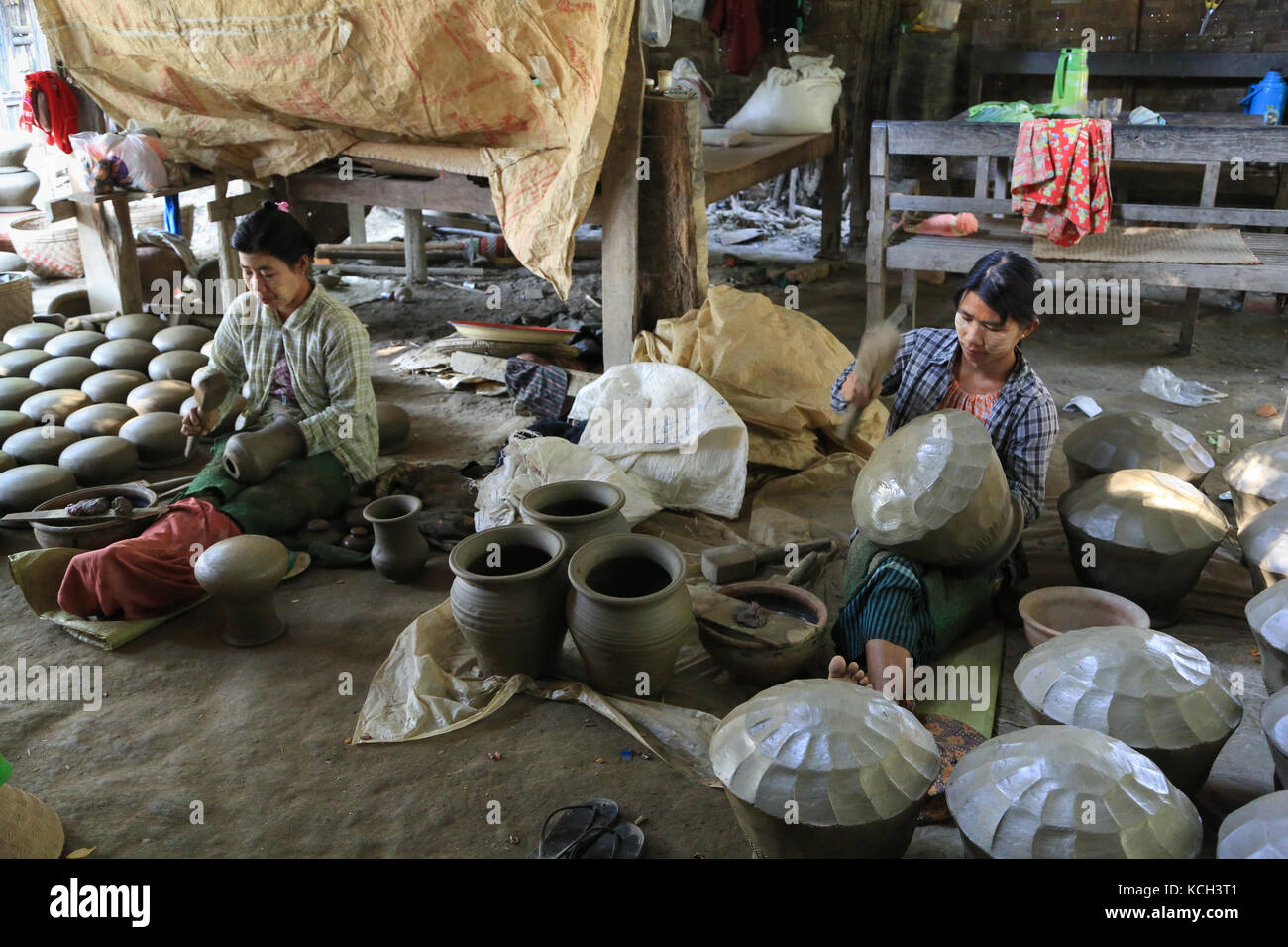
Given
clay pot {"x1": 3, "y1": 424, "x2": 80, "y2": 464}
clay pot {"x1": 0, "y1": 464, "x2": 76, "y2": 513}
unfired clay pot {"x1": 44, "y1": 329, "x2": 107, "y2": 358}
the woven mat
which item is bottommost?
clay pot {"x1": 0, "y1": 464, "x2": 76, "y2": 513}

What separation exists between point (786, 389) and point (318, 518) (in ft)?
7.21

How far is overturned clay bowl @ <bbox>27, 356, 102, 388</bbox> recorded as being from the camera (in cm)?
514

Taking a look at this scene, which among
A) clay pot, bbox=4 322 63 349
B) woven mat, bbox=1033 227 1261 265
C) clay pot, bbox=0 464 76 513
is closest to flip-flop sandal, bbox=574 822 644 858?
clay pot, bbox=0 464 76 513

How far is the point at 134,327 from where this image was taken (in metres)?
5.77

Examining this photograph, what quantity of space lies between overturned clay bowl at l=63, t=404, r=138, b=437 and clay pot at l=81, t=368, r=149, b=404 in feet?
0.68

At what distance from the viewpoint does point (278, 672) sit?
3.22 m

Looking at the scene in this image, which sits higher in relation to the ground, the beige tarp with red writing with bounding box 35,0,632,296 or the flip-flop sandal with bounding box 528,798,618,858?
the beige tarp with red writing with bounding box 35,0,632,296

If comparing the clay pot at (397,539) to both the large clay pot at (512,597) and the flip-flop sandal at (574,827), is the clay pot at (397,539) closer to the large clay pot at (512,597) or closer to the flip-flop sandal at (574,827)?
the large clay pot at (512,597)

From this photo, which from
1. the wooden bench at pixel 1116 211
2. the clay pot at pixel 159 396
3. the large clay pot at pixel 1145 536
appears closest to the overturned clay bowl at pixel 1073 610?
the large clay pot at pixel 1145 536

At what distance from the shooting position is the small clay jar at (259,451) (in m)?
3.80

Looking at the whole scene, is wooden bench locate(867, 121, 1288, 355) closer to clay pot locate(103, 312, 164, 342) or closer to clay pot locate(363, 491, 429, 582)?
clay pot locate(363, 491, 429, 582)

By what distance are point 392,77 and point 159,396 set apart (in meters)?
2.00
